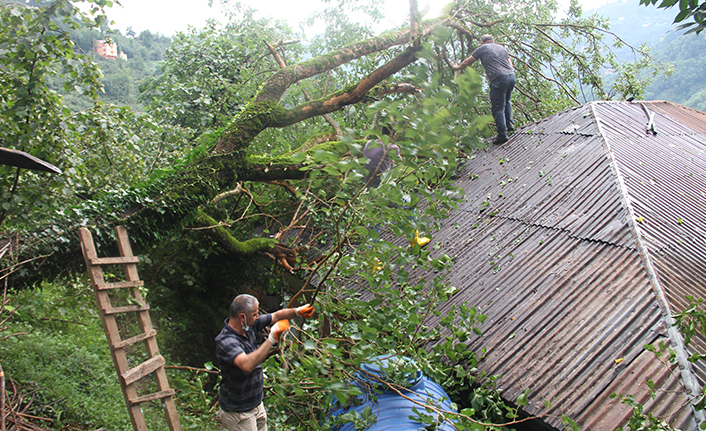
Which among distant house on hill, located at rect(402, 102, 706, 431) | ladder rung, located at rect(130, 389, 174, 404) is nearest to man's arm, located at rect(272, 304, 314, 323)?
ladder rung, located at rect(130, 389, 174, 404)

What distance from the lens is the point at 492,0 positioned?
31.5 feet

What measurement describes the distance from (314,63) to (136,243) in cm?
389

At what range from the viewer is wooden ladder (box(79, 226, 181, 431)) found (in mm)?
3281

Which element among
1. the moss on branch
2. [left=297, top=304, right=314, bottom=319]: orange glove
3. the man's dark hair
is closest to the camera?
the man's dark hair

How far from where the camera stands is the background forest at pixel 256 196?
97.3 inches

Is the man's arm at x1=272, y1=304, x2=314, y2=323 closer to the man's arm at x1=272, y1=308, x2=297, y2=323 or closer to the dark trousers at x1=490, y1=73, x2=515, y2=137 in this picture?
the man's arm at x1=272, y1=308, x2=297, y2=323

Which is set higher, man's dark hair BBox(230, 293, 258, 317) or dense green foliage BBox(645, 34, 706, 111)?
dense green foliage BBox(645, 34, 706, 111)

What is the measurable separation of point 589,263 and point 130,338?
11.9 feet

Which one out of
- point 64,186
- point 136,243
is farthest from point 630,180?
point 64,186

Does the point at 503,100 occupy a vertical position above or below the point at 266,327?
above

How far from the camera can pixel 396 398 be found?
298cm

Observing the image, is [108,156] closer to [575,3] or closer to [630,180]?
[630,180]

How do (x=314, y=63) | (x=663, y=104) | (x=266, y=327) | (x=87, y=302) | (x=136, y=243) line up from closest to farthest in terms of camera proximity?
(x=266, y=327)
(x=136, y=243)
(x=87, y=302)
(x=314, y=63)
(x=663, y=104)

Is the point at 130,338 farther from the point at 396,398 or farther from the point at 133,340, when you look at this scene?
the point at 396,398
